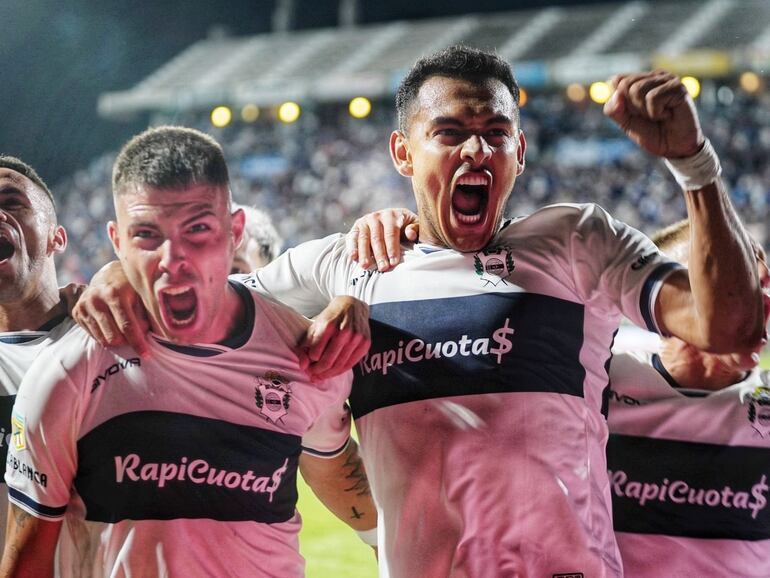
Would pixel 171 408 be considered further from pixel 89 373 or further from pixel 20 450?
pixel 20 450

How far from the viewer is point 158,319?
2.33 m

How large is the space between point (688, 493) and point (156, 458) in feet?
5.60

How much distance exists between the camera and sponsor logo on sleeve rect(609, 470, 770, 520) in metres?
2.98

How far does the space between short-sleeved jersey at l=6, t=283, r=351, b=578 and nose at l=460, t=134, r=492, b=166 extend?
0.78m

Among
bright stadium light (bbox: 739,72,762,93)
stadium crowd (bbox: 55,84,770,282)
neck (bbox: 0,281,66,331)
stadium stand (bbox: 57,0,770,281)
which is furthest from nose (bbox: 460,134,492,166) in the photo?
bright stadium light (bbox: 739,72,762,93)

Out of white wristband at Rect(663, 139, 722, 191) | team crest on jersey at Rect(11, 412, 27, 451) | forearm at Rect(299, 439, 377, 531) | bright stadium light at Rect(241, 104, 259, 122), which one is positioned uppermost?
bright stadium light at Rect(241, 104, 259, 122)

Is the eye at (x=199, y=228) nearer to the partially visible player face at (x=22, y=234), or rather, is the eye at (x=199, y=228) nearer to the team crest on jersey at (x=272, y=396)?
the team crest on jersey at (x=272, y=396)

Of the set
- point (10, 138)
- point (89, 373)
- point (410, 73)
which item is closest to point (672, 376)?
point (410, 73)

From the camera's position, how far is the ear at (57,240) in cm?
284

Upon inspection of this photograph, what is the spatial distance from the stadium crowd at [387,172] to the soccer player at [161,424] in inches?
670

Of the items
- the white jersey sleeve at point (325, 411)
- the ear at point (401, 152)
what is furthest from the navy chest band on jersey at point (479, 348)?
the ear at point (401, 152)

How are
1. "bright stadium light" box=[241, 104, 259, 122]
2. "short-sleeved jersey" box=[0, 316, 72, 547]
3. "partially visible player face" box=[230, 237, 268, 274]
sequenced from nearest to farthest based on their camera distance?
"short-sleeved jersey" box=[0, 316, 72, 547], "partially visible player face" box=[230, 237, 268, 274], "bright stadium light" box=[241, 104, 259, 122]

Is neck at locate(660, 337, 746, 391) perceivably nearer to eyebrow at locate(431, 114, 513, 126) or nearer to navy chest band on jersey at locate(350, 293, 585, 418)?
navy chest band on jersey at locate(350, 293, 585, 418)

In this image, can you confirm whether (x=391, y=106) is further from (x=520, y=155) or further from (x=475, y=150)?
(x=475, y=150)
